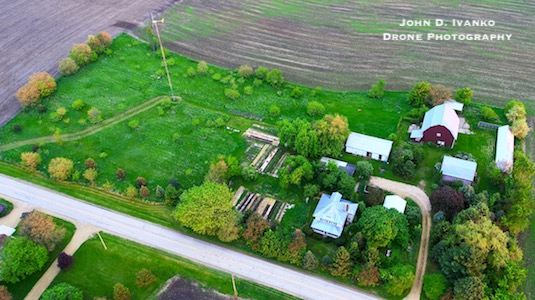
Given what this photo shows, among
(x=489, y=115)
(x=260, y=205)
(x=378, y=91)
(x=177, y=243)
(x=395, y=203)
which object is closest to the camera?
(x=177, y=243)

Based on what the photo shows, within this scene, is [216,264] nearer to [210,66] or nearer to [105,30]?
[210,66]

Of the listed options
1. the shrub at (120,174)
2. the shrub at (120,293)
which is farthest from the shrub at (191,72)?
the shrub at (120,293)

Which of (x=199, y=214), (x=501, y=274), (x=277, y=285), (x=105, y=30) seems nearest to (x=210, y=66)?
(x=105, y=30)

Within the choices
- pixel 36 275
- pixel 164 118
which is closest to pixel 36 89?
pixel 164 118

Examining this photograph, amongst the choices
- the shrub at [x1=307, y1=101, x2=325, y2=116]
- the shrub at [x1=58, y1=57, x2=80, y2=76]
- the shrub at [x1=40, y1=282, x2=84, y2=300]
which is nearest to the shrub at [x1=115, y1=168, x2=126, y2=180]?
the shrub at [x1=40, y1=282, x2=84, y2=300]

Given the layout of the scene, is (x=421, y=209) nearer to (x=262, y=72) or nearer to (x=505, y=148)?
(x=505, y=148)

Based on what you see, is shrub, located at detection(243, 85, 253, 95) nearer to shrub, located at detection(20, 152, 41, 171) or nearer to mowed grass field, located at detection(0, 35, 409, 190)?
mowed grass field, located at detection(0, 35, 409, 190)
